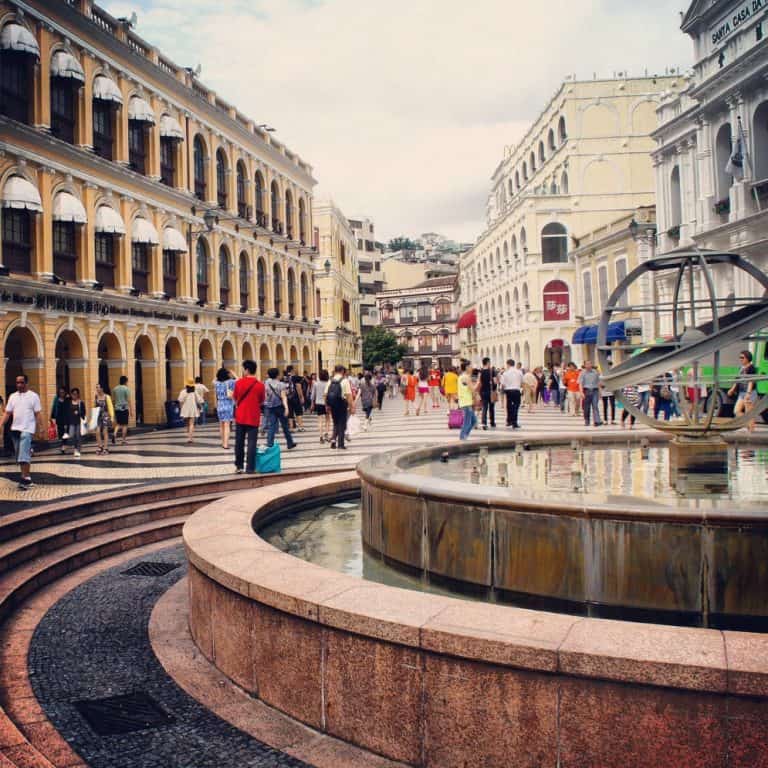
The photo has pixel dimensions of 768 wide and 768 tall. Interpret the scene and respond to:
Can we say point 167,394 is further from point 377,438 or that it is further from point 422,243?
point 422,243

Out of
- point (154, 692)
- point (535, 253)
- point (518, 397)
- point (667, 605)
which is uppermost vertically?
point (535, 253)

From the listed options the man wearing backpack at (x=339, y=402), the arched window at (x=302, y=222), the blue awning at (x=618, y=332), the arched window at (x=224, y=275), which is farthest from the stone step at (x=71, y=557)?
the arched window at (x=302, y=222)

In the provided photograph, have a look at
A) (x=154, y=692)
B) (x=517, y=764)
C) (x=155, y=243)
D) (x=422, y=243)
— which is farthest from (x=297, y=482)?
(x=422, y=243)

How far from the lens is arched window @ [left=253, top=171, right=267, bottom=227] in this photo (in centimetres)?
3700

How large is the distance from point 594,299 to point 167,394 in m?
24.2

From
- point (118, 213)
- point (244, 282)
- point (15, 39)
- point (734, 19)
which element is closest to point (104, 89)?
point (118, 213)

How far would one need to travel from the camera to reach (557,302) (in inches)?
1801

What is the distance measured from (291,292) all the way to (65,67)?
71.6 feet

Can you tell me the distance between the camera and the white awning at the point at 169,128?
2723 centimetres

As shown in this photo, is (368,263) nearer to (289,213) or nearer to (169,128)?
(289,213)

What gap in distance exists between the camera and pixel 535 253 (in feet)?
151

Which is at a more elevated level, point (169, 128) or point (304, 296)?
point (169, 128)

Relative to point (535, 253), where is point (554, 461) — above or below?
below

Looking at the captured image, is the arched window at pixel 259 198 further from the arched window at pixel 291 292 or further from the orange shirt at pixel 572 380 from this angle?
the orange shirt at pixel 572 380
